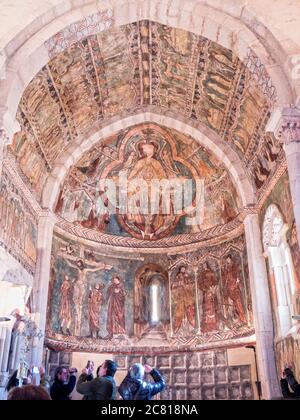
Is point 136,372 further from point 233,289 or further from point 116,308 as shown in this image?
point 116,308

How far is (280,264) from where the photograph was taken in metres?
11.9

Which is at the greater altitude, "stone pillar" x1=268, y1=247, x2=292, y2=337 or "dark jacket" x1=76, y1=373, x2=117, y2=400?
"stone pillar" x1=268, y1=247, x2=292, y2=337

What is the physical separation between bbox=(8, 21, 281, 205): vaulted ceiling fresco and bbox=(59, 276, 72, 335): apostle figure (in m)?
3.25

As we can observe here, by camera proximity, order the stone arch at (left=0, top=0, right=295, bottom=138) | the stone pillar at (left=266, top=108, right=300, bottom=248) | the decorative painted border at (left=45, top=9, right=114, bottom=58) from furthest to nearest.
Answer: the decorative painted border at (left=45, top=9, right=114, bottom=58), the stone arch at (left=0, top=0, right=295, bottom=138), the stone pillar at (left=266, top=108, right=300, bottom=248)

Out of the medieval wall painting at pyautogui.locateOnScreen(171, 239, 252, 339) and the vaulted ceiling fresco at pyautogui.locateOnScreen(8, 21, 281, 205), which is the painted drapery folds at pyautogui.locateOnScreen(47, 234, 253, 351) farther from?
the vaulted ceiling fresco at pyautogui.locateOnScreen(8, 21, 281, 205)

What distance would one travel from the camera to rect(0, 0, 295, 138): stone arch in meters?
9.24

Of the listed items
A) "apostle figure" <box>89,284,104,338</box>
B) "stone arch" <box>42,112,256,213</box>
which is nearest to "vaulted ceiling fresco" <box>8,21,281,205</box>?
"stone arch" <box>42,112,256,213</box>

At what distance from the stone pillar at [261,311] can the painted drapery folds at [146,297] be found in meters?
1.00

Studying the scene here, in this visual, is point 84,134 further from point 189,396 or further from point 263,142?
point 189,396

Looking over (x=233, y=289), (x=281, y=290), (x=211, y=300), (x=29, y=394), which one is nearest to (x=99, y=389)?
(x=29, y=394)

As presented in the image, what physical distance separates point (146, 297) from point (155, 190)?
4175 mm

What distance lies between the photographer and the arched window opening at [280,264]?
11086 mm

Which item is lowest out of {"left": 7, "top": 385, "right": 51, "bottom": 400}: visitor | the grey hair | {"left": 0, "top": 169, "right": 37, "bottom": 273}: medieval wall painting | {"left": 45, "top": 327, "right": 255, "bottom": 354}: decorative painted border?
{"left": 7, "top": 385, "right": 51, "bottom": 400}: visitor
